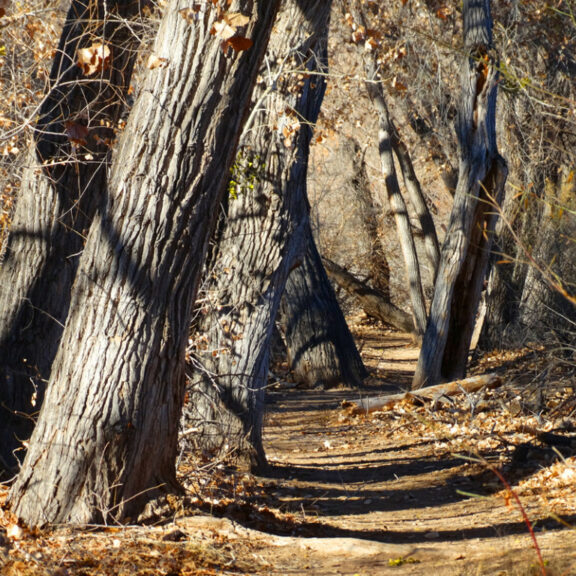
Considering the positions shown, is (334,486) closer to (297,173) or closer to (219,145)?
(297,173)

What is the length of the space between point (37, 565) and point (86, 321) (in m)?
1.35

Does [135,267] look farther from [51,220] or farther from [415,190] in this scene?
[415,190]

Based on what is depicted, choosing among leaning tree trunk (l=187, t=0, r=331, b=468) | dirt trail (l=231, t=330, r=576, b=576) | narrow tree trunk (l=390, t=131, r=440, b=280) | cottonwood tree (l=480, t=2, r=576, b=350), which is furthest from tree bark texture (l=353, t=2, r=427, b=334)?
leaning tree trunk (l=187, t=0, r=331, b=468)

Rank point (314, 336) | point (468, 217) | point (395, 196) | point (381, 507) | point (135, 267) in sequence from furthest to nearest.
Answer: point (395, 196)
point (314, 336)
point (468, 217)
point (381, 507)
point (135, 267)

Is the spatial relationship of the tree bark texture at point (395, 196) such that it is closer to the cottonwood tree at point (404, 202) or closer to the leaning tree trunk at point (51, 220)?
the cottonwood tree at point (404, 202)

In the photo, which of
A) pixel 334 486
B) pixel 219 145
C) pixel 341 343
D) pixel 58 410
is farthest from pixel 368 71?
pixel 58 410

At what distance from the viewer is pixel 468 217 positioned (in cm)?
1066

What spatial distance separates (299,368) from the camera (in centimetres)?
1219

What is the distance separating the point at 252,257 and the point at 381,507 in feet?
7.89

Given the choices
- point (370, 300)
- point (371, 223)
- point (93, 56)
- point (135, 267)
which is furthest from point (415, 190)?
point (135, 267)

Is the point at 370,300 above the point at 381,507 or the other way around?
above

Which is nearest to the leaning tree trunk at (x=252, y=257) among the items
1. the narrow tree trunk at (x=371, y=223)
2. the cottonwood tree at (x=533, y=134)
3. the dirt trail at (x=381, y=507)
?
the dirt trail at (x=381, y=507)

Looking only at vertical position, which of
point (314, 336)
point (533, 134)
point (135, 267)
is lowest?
point (314, 336)

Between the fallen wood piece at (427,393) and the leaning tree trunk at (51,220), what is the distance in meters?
5.07
